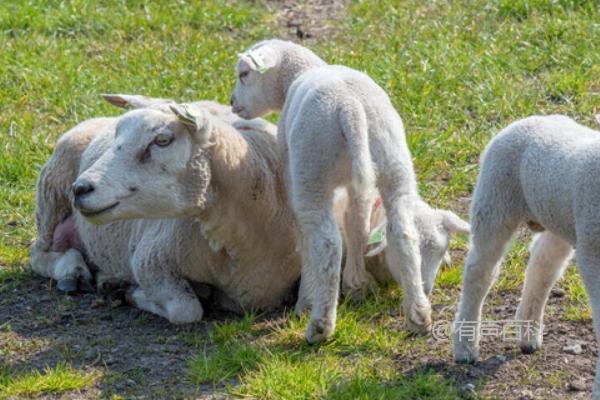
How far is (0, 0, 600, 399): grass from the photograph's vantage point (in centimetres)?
656

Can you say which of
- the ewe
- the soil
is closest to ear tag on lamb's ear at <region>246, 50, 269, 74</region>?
the ewe

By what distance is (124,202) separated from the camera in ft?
21.9

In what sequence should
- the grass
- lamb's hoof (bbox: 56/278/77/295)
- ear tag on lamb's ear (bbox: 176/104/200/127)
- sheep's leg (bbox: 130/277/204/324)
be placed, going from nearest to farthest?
the grass
ear tag on lamb's ear (bbox: 176/104/200/127)
sheep's leg (bbox: 130/277/204/324)
lamb's hoof (bbox: 56/278/77/295)

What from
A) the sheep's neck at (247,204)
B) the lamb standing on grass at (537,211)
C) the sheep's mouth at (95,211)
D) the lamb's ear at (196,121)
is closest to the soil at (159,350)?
the lamb standing on grass at (537,211)

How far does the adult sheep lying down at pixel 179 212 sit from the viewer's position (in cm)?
671

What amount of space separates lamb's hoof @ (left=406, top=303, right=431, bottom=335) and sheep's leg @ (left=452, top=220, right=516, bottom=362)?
31cm

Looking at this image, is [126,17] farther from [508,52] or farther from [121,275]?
[121,275]

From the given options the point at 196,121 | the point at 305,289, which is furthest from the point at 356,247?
the point at 196,121

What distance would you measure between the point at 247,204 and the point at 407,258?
1.07 meters

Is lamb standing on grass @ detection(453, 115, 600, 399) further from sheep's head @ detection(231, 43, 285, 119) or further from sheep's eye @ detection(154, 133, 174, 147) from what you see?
sheep's head @ detection(231, 43, 285, 119)

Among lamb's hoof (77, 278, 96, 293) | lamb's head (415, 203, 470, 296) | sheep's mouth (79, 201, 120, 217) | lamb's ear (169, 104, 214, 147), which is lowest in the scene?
lamb's hoof (77, 278, 96, 293)

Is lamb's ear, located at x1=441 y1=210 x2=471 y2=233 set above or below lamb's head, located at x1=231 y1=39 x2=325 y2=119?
below

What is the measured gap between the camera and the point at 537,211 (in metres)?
5.89

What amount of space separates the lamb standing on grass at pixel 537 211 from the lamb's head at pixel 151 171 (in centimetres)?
154
